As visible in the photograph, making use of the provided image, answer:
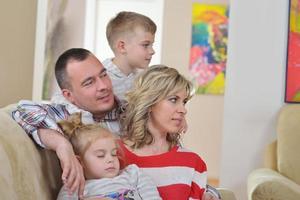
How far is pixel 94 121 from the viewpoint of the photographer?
5.72 feet

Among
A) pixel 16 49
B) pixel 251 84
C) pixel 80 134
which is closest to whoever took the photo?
pixel 80 134

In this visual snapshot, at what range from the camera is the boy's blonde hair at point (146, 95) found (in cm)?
167

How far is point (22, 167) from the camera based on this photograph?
1266 millimetres

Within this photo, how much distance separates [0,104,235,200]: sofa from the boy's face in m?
0.76

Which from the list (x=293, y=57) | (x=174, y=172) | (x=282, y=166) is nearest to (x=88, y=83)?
(x=174, y=172)

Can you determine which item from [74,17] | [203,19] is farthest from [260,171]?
[203,19]

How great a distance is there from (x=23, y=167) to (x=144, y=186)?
0.40m

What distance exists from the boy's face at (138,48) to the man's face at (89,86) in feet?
1.70

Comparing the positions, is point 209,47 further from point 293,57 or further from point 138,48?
point 138,48

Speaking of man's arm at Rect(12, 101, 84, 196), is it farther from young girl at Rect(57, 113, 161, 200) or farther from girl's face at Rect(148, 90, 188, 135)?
girl's face at Rect(148, 90, 188, 135)

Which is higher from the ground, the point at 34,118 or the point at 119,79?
the point at 119,79

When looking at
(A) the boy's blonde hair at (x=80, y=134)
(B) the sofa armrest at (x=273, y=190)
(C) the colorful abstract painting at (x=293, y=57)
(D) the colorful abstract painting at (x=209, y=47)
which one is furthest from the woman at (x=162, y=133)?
(D) the colorful abstract painting at (x=209, y=47)

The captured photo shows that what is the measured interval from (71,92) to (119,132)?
0.24 meters

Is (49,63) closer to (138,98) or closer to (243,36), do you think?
(243,36)
